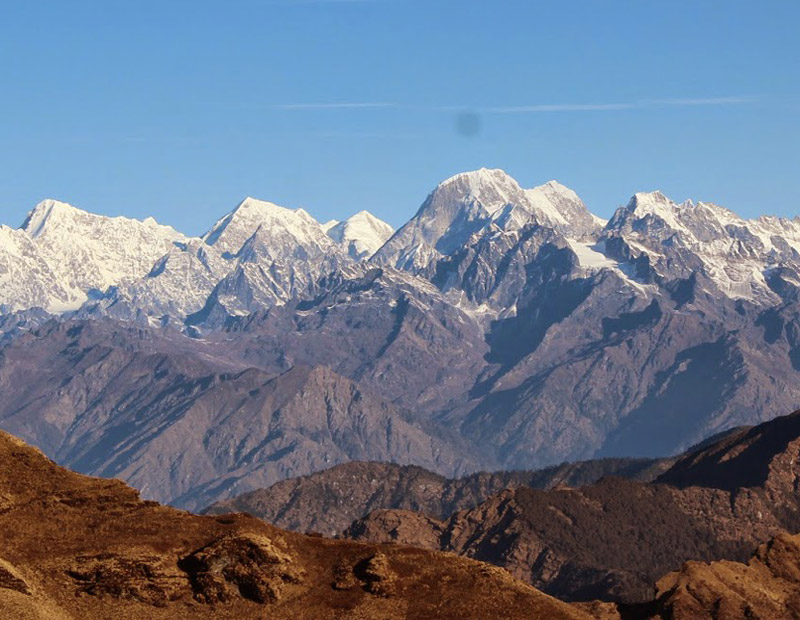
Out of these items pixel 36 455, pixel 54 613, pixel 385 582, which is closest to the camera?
pixel 54 613

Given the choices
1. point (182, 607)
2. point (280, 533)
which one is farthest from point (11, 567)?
point (280, 533)

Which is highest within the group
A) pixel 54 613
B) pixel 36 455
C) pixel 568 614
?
pixel 568 614

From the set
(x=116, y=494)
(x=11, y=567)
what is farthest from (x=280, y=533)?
(x=11, y=567)

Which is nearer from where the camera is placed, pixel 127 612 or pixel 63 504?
pixel 127 612

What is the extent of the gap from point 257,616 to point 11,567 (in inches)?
830

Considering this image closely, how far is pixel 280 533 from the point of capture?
158 metres

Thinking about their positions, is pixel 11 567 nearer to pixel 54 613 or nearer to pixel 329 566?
pixel 54 613

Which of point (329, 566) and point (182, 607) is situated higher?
point (329, 566)

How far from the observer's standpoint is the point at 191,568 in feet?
490

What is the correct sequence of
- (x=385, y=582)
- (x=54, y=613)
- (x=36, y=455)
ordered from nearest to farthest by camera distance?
(x=54, y=613) → (x=385, y=582) → (x=36, y=455)

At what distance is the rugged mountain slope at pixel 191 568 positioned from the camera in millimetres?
146625

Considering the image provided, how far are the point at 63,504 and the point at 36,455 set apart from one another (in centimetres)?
837

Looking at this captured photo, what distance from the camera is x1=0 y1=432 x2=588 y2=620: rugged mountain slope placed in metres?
147

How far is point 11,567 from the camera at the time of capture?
142500mm
